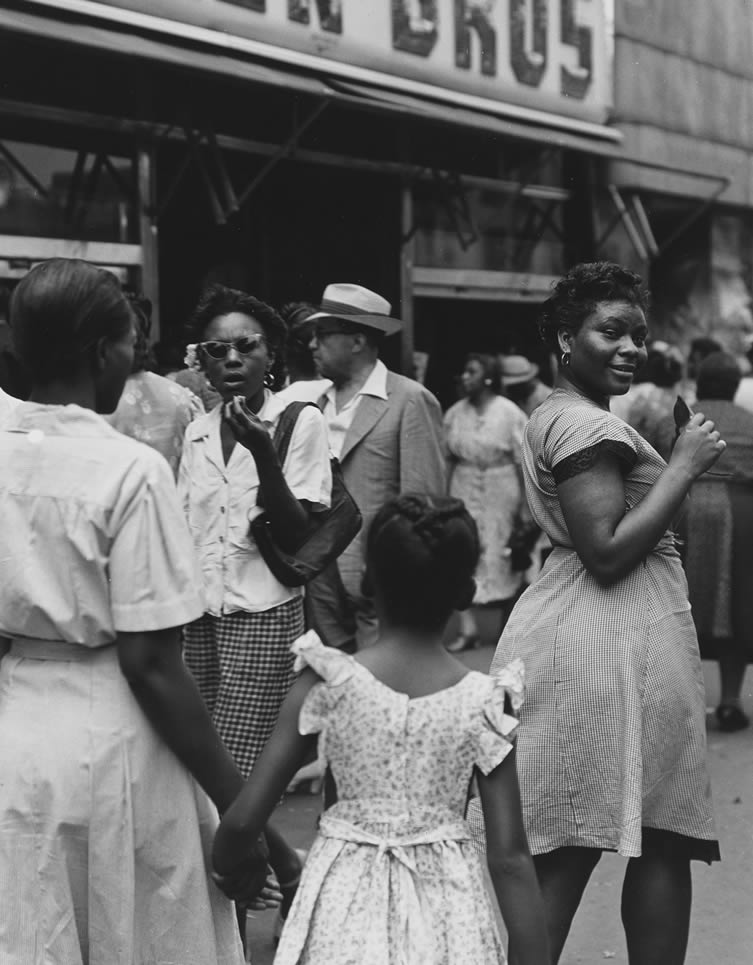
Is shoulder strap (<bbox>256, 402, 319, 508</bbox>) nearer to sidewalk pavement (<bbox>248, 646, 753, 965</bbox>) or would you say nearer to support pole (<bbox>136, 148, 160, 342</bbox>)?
sidewalk pavement (<bbox>248, 646, 753, 965</bbox>)

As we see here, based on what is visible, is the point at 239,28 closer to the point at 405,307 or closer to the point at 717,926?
the point at 405,307

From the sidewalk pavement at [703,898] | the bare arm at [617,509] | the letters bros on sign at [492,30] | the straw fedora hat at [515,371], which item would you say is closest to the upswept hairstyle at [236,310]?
the bare arm at [617,509]

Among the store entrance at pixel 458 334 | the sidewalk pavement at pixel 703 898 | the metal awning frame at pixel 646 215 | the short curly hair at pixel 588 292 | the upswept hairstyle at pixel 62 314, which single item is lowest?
the sidewalk pavement at pixel 703 898

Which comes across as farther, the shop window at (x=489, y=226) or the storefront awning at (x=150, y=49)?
the shop window at (x=489, y=226)

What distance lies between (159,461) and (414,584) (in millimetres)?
475

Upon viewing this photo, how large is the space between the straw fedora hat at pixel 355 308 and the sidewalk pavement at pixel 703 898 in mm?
1870

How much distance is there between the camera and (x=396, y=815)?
8.38 ft

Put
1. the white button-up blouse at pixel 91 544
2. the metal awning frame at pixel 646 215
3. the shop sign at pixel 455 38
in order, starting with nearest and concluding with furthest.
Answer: the white button-up blouse at pixel 91 544 < the shop sign at pixel 455 38 < the metal awning frame at pixel 646 215

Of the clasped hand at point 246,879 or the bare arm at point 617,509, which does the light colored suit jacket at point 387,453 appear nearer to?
the bare arm at point 617,509

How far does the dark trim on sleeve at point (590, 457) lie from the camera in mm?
3355

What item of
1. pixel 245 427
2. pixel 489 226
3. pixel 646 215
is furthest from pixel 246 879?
pixel 646 215

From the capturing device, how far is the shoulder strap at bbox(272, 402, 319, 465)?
14.0 ft

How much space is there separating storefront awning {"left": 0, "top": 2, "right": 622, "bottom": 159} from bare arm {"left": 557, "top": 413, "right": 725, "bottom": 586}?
5.10 m

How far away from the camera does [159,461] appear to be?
2543 mm
